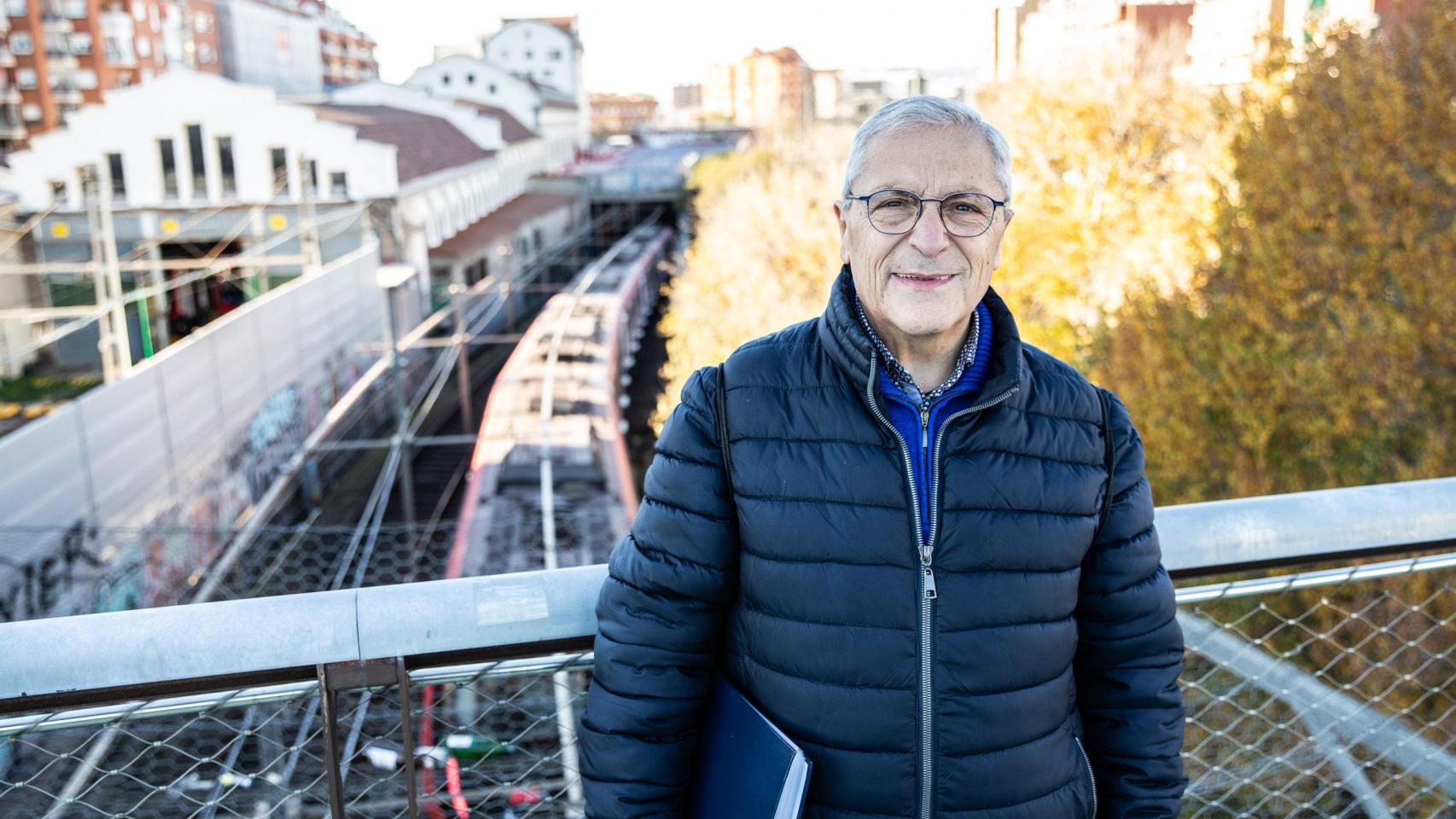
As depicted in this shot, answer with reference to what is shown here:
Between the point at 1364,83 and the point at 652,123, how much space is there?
268 ft

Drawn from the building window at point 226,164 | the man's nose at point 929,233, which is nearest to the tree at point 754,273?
the building window at point 226,164

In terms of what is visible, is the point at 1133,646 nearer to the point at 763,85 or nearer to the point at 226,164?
the point at 226,164

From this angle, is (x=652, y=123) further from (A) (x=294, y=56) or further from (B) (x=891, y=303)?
(B) (x=891, y=303)

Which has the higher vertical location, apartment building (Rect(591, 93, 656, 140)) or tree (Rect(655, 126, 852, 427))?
apartment building (Rect(591, 93, 656, 140))

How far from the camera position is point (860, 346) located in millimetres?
1202

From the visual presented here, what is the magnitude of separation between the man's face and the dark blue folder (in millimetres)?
440

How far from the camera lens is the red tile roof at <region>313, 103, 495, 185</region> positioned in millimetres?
20766

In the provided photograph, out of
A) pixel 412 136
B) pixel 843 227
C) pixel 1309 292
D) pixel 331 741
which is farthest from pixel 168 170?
pixel 843 227

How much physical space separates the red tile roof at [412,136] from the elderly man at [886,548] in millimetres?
19482

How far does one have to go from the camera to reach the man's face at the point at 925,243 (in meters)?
1.21

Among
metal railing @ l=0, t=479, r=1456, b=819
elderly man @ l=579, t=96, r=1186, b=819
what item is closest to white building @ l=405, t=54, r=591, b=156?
metal railing @ l=0, t=479, r=1456, b=819

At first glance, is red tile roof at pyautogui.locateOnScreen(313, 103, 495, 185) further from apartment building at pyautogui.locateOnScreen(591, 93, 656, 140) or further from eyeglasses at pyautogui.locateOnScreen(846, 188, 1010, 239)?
apartment building at pyautogui.locateOnScreen(591, 93, 656, 140)

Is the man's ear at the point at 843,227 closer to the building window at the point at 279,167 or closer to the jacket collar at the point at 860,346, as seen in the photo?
the jacket collar at the point at 860,346

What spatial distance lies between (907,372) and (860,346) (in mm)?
89
